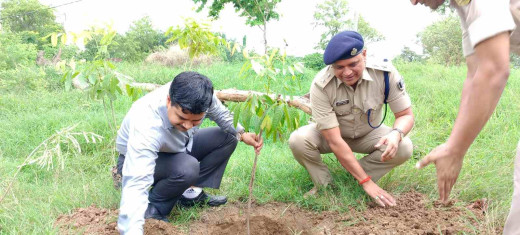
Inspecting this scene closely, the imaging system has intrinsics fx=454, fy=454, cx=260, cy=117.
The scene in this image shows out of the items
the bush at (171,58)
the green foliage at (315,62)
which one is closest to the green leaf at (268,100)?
the green foliage at (315,62)

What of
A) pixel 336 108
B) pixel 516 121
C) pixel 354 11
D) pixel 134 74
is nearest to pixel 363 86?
pixel 336 108

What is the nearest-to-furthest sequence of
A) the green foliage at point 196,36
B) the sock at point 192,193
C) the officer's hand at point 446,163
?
the officer's hand at point 446,163, the sock at point 192,193, the green foliage at point 196,36

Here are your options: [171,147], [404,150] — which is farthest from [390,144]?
[171,147]

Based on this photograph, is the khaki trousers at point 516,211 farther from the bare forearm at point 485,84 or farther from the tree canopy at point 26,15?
the tree canopy at point 26,15

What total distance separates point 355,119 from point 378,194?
22.7 inches

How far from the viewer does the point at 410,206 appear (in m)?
3.18

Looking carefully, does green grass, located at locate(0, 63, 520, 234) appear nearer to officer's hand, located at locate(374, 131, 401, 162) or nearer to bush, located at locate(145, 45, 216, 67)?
officer's hand, located at locate(374, 131, 401, 162)

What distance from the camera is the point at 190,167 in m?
2.97

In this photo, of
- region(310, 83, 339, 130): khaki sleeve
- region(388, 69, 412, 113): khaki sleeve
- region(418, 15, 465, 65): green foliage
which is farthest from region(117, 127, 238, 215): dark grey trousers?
region(418, 15, 465, 65): green foliage

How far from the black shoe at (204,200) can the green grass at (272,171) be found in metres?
0.09

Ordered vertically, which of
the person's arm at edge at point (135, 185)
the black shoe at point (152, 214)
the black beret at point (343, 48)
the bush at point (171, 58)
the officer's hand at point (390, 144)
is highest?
the black beret at point (343, 48)

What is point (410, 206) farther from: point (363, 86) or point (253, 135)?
point (253, 135)

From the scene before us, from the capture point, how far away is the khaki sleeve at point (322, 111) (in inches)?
127

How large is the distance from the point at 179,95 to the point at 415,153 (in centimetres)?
260
